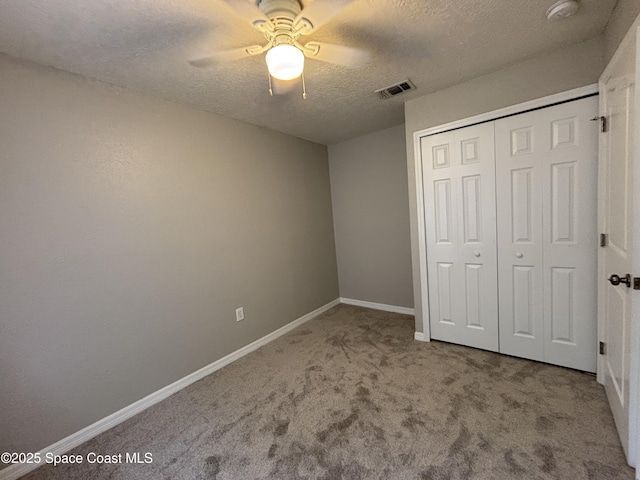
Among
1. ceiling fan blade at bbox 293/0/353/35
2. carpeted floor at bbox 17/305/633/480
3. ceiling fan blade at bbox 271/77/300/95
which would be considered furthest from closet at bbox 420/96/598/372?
ceiling fan blade at bbox 293/0/353/35

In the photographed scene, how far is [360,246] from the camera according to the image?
12.9ft

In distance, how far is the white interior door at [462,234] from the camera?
7.72 feet

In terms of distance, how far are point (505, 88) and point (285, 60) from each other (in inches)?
72.9

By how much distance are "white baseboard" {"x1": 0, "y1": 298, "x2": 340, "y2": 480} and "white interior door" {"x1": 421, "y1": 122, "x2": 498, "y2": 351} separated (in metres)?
1.87

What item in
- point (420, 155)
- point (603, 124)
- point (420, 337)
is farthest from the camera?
point (420, 337)

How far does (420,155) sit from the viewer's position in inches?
103

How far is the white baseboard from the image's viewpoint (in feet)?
5.21

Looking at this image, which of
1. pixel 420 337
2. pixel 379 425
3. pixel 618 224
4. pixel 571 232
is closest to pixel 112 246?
pixel 379 425

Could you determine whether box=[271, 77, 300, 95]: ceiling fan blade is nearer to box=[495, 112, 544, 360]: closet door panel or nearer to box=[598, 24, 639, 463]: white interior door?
box=[495, 112, 544, 360]: closet door panel

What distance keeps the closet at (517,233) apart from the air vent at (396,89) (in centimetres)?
48

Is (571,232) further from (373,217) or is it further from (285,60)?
(285,60)

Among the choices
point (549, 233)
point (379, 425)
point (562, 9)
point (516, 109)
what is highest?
point (562, 9)

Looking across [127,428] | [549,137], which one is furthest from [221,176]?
[549,137]

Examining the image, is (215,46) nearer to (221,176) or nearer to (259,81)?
(259,81)
